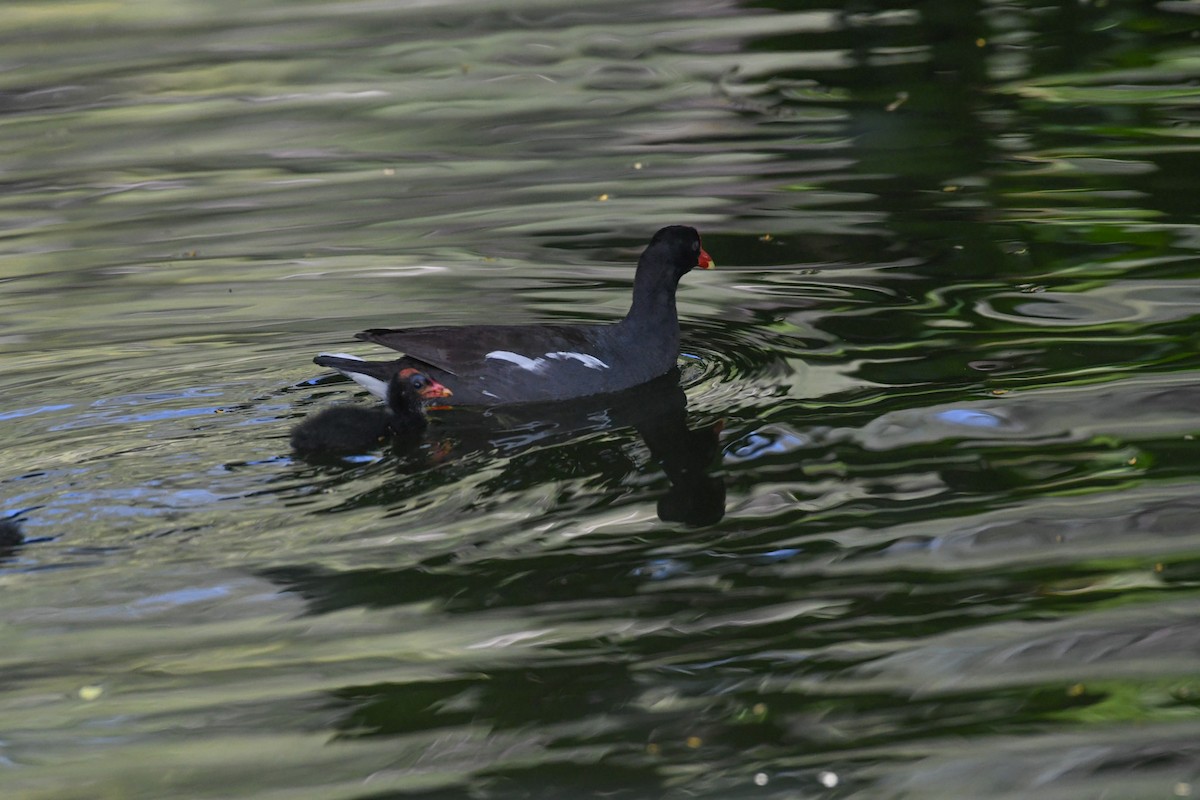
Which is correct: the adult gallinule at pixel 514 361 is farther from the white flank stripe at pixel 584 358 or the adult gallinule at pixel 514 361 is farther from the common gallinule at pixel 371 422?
the common gallinule at pixel 371 422

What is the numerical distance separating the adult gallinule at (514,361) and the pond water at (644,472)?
0.16 meters

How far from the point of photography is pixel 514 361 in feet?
23.7

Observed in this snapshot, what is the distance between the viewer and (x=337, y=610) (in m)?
5.12

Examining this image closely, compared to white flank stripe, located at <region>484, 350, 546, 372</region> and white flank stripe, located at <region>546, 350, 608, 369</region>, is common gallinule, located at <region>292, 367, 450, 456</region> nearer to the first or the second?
white flank stripe, located at <region>484, 350, 546, 372</region>

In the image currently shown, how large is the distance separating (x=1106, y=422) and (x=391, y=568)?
9.67ft

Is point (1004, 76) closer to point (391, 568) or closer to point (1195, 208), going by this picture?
point (1195, 208)

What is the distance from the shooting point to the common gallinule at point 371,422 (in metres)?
6.39

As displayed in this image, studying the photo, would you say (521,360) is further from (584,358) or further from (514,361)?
(584,358)

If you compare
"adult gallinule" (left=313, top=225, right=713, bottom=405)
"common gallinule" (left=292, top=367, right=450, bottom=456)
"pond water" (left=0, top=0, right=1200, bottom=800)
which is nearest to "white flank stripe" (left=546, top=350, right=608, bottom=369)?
Result: "adult gallinule" (left=313, top=225, right=713, bottom=405)

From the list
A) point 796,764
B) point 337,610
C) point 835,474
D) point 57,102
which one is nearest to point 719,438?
point 835,474

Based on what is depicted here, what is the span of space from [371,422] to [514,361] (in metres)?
0.79

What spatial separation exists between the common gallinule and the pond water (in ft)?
0.50

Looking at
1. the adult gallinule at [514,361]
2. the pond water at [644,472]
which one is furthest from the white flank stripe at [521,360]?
the pond water at [644,472]

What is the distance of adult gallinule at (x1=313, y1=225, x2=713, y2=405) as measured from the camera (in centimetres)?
722
